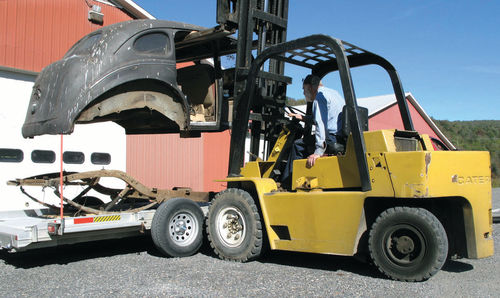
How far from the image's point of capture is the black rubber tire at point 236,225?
631cm

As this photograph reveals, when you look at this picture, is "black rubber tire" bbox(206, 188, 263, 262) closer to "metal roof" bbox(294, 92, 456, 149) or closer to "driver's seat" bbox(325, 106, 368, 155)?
"driver's seat" bbox(325, 106, 368, 155)

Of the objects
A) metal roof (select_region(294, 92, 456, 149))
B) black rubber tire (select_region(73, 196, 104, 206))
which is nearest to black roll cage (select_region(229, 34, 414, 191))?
black rubber tire (select_region(73, 196, 104, 206))

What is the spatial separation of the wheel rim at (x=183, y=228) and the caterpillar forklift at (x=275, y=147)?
0.04 meters

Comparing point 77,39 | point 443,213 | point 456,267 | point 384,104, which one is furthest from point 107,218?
point 384,104

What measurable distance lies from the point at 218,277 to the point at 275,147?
2160mm

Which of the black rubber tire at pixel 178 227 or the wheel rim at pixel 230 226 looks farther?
the black rubber tire at pixel 178 227

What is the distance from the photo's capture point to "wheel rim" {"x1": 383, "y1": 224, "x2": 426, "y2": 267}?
5.03 meters

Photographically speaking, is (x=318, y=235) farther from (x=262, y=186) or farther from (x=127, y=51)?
(x=127, y=51)

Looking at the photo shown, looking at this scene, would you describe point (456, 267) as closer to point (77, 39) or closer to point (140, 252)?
point (140, 252)

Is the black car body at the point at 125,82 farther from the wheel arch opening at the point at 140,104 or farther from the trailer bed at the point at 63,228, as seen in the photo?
the trailer bed at the point at 63,228

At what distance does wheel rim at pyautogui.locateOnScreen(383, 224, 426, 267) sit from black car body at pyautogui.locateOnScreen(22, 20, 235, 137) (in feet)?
12.0

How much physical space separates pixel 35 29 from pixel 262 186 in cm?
776

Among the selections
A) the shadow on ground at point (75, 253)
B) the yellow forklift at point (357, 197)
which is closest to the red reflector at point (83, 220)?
the shadow on ground at point (75, 253)

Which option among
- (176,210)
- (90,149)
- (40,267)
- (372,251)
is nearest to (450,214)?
(372,251)
